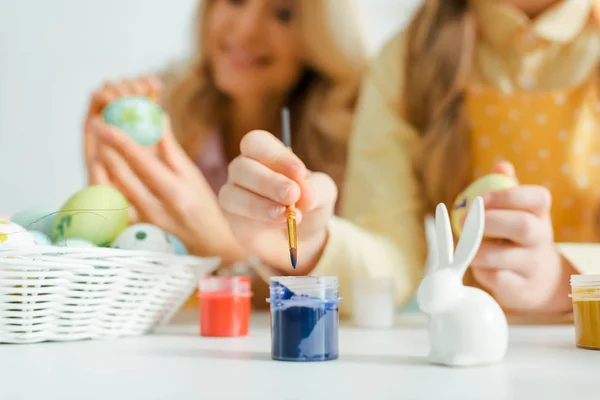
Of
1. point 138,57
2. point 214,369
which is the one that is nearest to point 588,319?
point 214,369

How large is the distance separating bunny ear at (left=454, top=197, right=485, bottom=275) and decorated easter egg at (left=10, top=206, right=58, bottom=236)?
511mm

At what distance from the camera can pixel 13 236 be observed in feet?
2.15

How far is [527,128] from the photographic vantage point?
3.45 feet

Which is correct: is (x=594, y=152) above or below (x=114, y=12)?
below

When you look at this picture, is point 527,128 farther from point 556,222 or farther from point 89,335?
point 89,335

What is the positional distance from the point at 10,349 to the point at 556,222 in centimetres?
87

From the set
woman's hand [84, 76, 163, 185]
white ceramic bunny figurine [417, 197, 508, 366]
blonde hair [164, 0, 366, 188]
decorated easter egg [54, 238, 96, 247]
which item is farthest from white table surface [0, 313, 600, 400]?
blonde hair [164, 0, 366, 188]

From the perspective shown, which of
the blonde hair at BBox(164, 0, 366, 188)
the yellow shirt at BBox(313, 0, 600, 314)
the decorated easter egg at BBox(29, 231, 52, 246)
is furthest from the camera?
the blonde hair at BBox(164, 0, 366, 188)

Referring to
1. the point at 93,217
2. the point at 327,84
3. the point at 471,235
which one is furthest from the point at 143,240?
the point at 327,84

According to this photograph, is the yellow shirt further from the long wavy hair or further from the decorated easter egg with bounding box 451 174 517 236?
the decorated easter egg with bounding box 451 174 517 236

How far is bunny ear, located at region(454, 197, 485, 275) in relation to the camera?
1.60 ft

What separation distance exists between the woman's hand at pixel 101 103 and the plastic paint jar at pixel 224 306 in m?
0.52

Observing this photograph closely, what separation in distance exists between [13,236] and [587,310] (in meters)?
0.59

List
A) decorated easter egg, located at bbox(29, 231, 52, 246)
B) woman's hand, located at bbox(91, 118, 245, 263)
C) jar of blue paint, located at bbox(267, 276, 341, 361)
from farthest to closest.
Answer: woman's hand, located at bbox(91, 118, 245, 263) → decorated easter egg, located at bbox(29, 231, 52, 246) → jar of blue paint, located at bbox(267, 276, 341, 361)
